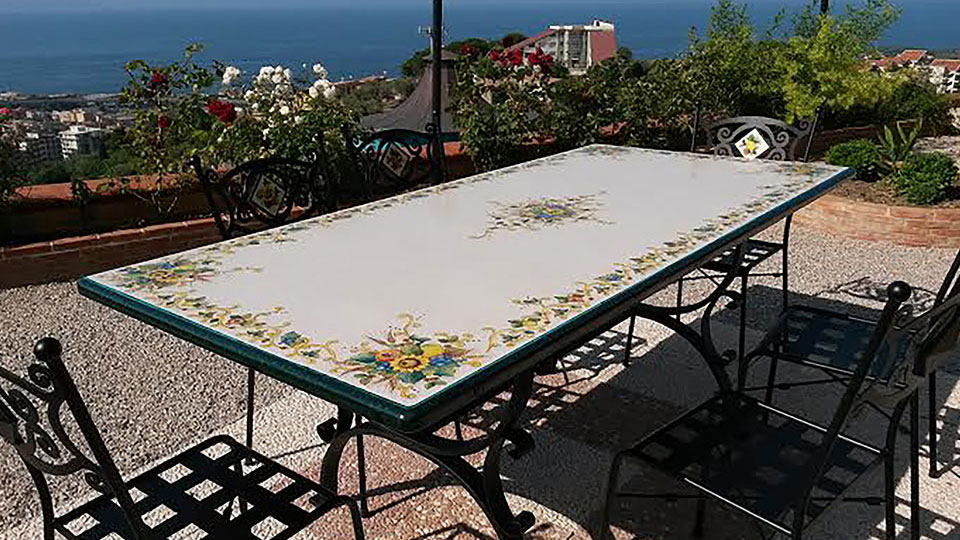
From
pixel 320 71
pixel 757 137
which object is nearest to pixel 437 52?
pixel 320 71

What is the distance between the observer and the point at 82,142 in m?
4.79

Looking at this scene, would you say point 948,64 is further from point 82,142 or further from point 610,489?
point 610,489

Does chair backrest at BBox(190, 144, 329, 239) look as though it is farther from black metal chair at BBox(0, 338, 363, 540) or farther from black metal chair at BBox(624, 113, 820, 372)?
black metal chair at BBox(624, 113, 820, 372)

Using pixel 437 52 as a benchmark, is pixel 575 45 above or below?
above

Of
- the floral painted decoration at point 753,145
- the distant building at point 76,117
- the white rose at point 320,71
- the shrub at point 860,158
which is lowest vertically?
the shrub at point 860,158

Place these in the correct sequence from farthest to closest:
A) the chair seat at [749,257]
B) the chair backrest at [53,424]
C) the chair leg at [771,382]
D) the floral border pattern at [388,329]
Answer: the chair seat at [749,257]
the chair leg at [771,382]
the floral border pattern at [388,329]
the chair backrest at [53,424]

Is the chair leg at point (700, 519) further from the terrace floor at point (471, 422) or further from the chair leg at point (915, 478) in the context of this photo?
the chair leg at point (915, 478)

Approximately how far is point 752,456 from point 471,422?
113 centimetres

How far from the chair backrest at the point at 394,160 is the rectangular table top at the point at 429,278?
630 mm

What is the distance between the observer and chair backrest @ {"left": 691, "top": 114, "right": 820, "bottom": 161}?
3330 mm

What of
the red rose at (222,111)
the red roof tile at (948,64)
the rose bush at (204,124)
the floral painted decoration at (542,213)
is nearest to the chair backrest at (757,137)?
the floral painted decoration at (542,213)

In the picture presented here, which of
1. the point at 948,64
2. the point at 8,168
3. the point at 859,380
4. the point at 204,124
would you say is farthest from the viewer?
the point at 948,64

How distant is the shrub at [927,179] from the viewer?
4.95 meters

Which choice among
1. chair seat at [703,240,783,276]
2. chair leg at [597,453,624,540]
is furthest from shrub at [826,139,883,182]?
chair leg at [597,453,624,540]
